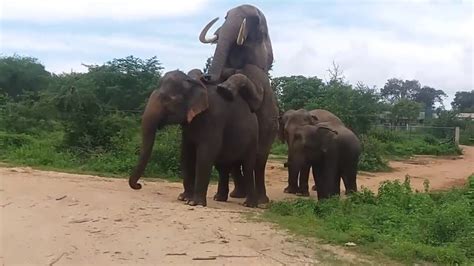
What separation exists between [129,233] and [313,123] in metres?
5.76

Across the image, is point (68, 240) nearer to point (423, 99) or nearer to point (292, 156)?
point (292, 156)

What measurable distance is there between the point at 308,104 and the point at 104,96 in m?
8.66

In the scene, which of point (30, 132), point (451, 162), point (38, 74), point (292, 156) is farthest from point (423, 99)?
point (292, 156)

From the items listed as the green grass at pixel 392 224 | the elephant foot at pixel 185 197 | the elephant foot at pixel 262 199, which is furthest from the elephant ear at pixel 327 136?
the elephant foot at pixel 185 197

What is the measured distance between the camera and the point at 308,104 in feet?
96.7

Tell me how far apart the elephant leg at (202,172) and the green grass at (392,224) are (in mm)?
1040

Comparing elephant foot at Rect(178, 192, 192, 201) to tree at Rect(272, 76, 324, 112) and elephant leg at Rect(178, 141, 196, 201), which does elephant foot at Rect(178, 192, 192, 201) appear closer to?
elephant leg at Rect(178, 141, 196, 201)

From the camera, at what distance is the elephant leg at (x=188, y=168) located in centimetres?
1074

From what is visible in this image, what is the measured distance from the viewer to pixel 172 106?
10.2 meters

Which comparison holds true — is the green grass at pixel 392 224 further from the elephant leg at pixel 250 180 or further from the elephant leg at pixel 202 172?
the elephant leg at pixel 202 172

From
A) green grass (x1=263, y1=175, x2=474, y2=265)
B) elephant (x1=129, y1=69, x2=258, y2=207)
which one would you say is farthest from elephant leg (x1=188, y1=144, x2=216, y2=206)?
green grass (x1=263, y1=175, x2=474, y2=265)

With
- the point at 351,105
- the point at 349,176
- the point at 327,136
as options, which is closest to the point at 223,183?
the point at 327,136

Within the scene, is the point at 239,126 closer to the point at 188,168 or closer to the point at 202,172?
the point at 188,168

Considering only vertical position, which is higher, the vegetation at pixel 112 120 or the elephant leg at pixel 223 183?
the vegetation at pixel 112 120
